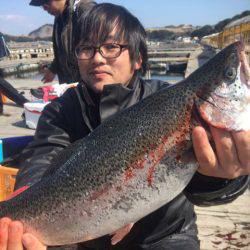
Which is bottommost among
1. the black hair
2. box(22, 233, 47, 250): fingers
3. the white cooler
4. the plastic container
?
the white cooler

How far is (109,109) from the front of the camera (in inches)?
120

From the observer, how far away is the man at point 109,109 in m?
2.96

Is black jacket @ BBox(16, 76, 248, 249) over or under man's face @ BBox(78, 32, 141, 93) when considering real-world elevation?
under

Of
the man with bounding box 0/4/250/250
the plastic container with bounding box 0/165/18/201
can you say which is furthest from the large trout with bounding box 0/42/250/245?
the plastic container with bounding box 0/165/18/201

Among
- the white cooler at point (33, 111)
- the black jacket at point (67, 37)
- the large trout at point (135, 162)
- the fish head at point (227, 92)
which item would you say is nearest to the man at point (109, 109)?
the large trout at point (135, 162)

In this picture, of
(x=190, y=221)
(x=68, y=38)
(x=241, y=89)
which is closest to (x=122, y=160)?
(x=241, y=89)

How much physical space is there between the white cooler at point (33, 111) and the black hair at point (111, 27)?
482 cm

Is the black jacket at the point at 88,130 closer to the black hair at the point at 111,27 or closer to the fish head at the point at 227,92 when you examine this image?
the black hair at the point at 111,27

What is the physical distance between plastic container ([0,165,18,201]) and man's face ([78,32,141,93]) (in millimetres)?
1352

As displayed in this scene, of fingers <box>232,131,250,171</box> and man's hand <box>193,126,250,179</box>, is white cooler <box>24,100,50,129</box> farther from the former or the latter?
fingers <box>232,131,250,171</box>

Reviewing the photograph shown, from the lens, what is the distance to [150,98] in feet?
7.75

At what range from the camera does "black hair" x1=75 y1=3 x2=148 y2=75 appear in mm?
3150

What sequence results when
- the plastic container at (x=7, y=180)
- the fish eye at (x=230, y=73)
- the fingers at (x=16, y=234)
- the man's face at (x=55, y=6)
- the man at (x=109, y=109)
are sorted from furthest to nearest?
the man's face at (x=55, y=6)
the plastic container at (x=7, y=180)
the man at (x=109, y=109)
the fingers at (x=16, y=234)
the fish eye at (x=230, y=73)

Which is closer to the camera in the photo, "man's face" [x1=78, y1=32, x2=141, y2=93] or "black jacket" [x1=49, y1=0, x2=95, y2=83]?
"man's face" [x1=78, y1=32, x2=141, y2=93]
